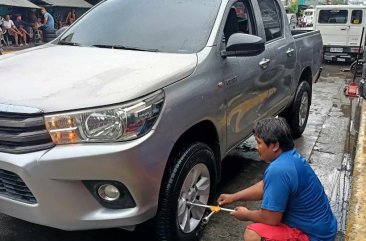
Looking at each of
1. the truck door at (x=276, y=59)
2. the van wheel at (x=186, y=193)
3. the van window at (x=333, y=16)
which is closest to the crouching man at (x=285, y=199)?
the van wheel at (x=186, y=193)

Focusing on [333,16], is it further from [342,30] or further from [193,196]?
[193,196]

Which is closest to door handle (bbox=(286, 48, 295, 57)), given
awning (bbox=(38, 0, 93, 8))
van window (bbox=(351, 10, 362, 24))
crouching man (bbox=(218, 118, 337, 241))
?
crouching man (bbox=(218, 118, 337, 241))

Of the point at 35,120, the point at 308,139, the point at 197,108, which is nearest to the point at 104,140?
the point at 35,120

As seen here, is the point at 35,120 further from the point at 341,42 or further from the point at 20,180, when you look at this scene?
the point at 341,42

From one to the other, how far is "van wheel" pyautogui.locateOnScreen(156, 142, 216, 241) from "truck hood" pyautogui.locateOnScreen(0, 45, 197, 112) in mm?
528

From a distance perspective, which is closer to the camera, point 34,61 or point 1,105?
point 1,105

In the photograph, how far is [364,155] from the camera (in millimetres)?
4410

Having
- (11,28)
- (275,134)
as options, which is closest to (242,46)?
(275,134)

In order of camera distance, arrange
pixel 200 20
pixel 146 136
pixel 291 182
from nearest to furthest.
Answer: pixel 291 182
pixel 146 136
pixel 200 20

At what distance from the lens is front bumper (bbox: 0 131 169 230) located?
2.32m

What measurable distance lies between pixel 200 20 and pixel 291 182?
5.62ft

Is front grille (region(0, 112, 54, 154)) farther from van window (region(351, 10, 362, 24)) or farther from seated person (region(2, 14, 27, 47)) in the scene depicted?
seated person (region(2, 14, 27, 47))

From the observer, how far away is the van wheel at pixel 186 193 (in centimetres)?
272

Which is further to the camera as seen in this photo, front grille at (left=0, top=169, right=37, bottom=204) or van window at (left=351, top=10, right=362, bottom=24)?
van window at (left=351, top=10, right=362, bottom=24)
